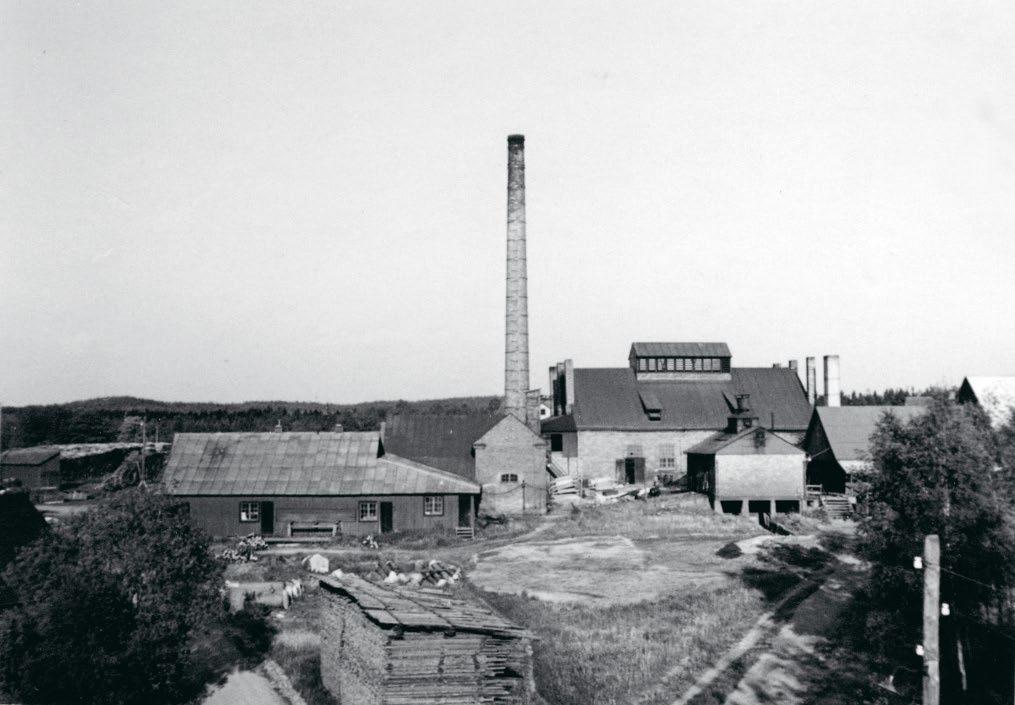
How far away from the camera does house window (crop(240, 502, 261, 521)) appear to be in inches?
1426

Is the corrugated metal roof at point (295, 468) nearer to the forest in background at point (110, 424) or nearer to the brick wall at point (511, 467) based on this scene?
the brick wall at point (511, 467)

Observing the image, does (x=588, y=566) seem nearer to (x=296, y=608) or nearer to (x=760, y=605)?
(x=760, y=605)

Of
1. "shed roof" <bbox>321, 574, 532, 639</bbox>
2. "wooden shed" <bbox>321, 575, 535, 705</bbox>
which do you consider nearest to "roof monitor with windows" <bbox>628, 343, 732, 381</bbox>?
"shed roof" <bbox>321, 574, 532, 639</bbox>

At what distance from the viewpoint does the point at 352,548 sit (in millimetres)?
34125

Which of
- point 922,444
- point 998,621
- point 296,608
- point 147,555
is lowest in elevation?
point 296,608

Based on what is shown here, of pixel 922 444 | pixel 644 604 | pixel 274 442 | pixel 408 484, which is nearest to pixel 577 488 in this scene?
pixel 408 484

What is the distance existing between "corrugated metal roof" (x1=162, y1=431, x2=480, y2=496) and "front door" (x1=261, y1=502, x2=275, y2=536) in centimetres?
59

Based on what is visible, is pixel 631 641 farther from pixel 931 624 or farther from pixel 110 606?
pixel 110 606

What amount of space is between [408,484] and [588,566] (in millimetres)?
9852

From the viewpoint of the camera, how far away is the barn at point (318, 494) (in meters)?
36.1

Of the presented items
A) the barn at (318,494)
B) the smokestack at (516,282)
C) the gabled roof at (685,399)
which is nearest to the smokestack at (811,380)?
the gabled roof at (685,399)

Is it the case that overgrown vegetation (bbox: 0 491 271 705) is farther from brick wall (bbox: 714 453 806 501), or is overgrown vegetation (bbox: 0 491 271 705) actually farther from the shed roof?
brick wall (bbox: 714 453 806 501)

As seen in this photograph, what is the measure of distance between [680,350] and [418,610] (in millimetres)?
45227

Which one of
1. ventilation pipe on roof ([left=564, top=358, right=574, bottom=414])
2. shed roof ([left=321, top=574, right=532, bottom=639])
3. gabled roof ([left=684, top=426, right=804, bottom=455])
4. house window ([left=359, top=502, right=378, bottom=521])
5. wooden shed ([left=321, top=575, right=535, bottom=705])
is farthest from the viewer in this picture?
ventilation pipe on roof ([left=564, top=358, right=574, bottom=414])
